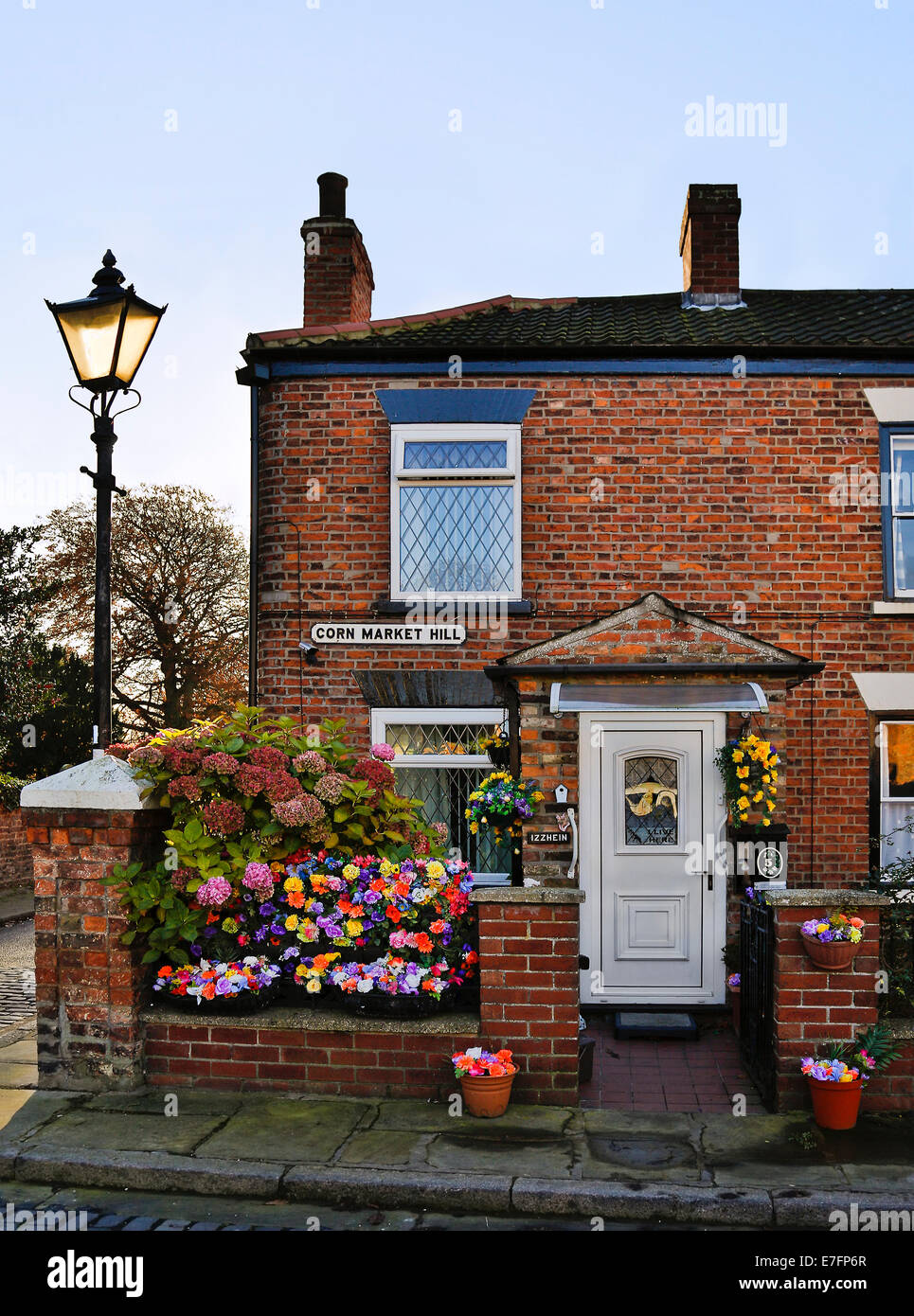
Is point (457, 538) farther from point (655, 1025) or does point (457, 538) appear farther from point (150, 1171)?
point (150, 1171)

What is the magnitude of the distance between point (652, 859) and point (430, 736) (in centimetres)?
268

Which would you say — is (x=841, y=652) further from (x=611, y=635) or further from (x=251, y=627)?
(x=251, y=627)

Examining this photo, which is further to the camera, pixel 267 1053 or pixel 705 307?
pixel 705 307

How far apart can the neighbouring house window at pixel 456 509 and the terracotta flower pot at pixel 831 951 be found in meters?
5.05

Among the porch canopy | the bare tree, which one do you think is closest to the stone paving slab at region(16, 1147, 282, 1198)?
the porch canopy

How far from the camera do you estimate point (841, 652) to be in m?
9.73

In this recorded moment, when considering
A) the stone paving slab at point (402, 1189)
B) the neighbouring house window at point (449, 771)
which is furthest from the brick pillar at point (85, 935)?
the neighbouring house window at point (449, 771)

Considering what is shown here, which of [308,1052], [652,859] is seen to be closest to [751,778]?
[652,859]

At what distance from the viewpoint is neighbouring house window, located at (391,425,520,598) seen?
9.95 metres

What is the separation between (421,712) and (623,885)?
8.70 feet

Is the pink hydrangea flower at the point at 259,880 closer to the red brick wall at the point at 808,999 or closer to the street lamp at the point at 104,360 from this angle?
the street lamp at the point at 104,360

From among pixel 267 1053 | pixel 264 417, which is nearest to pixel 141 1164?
pixel 267 1053

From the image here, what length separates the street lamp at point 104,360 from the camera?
228 inches
